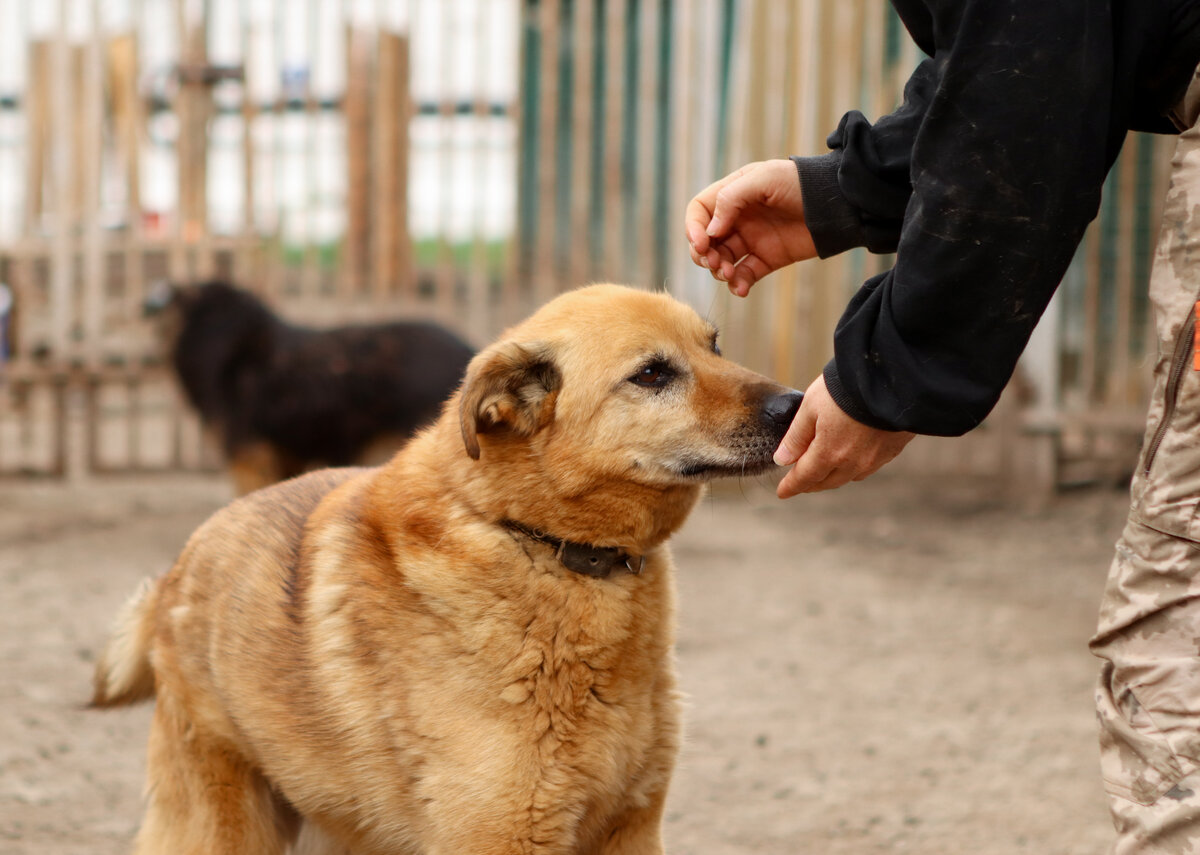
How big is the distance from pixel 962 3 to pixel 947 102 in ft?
0.41

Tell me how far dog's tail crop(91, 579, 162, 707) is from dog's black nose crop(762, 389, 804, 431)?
4.86ft

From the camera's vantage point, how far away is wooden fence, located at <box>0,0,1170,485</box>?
784 cm

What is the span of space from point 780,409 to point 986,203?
997 mm

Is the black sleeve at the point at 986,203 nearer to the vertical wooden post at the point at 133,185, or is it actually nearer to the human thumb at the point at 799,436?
the human thumb at the point at 799,436

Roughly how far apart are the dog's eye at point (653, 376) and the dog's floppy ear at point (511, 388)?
17 centimetres

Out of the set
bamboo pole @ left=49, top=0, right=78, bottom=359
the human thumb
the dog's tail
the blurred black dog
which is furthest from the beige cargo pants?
bamboo pole @ left=49, top=0, right=78, bottom=359

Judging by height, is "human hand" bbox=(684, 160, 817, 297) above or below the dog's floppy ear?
above

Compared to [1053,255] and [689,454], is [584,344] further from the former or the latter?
[1053,255]

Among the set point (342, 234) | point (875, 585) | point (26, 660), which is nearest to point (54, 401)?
point (342, 234)

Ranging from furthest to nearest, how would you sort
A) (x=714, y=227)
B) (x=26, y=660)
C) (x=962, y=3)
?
(x=26, y=660), (x=714, y=227), (x=962, y=3)

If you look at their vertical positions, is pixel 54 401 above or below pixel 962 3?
below

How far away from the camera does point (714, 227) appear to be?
2225mm

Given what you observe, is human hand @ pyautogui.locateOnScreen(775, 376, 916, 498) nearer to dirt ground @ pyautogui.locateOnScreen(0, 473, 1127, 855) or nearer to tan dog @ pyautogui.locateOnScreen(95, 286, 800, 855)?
tan dog @ pyautogui.locateOnScreen(95, 286, 800, 855)

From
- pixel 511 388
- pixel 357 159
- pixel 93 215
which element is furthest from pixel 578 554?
pixel 357 159
